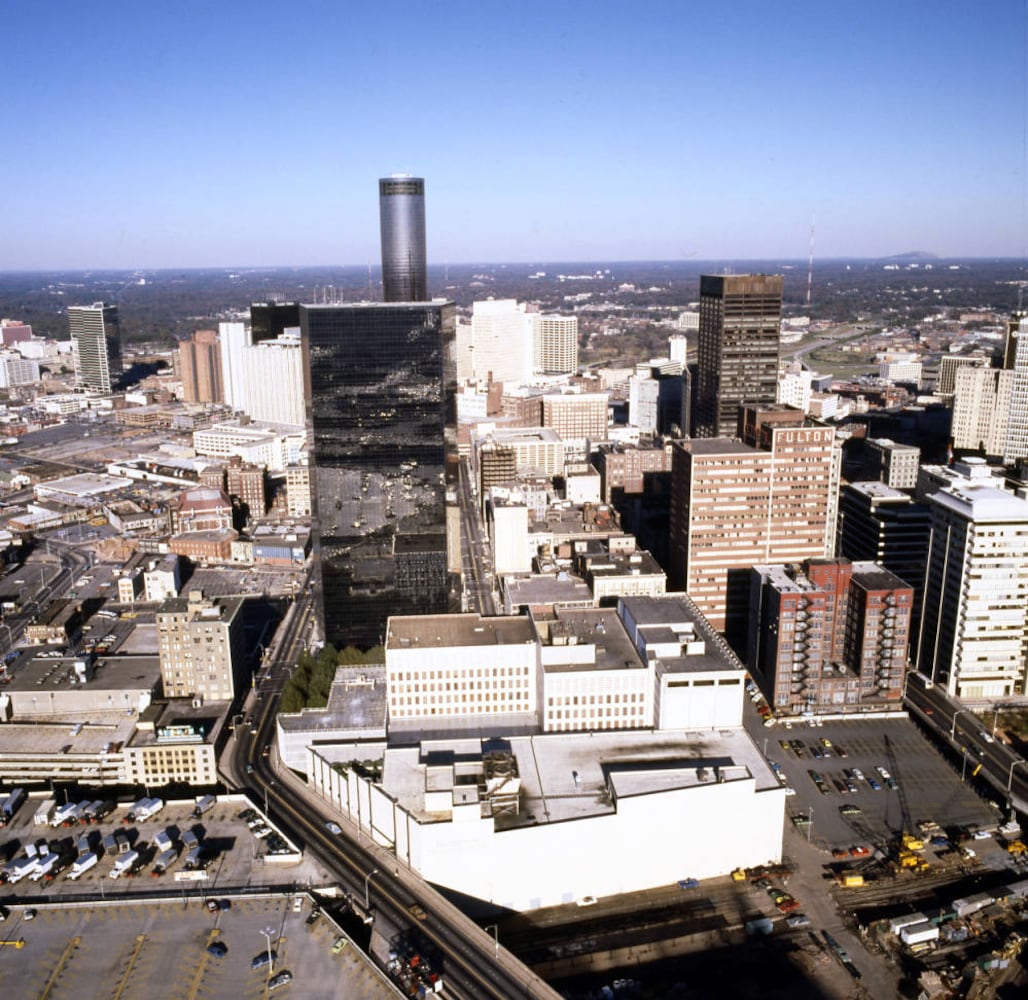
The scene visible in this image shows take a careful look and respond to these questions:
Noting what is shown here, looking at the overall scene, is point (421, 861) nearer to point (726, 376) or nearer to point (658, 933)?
point (658, 933)

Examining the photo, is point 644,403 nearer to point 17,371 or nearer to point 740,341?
point 740,341

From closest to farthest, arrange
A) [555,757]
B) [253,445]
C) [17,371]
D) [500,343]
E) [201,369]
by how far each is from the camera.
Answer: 1. [555,757]
2. [253,445]
3. [500,343]
4. [201,369]
5. [17,371]

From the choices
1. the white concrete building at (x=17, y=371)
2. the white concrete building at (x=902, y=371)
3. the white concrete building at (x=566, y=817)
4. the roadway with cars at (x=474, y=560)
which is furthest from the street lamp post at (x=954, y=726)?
the white concrete building at (x=17, y=371)

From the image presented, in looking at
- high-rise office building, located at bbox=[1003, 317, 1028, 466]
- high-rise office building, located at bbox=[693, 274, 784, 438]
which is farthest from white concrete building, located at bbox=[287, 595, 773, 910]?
high-rise office building, located at bbox=[1003, 317, 1028, 466]

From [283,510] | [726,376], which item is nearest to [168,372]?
[283,510]

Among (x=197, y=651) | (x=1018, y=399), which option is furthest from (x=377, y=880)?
(x=1018, y=399)

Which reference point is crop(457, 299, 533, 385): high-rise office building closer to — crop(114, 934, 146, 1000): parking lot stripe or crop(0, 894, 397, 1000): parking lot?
crop(0, 894, 397, 1000): parking lot
